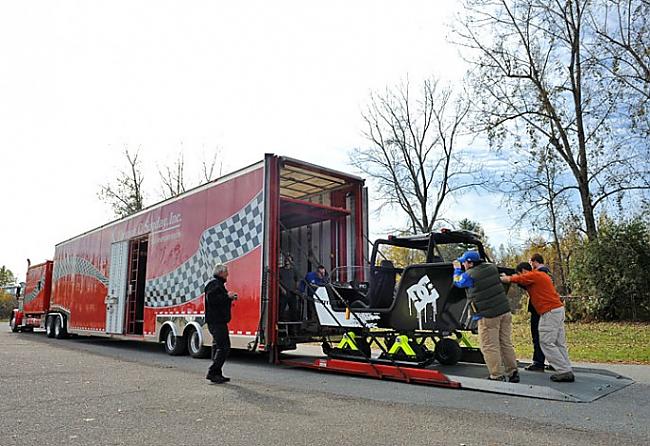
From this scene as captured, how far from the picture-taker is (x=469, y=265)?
6.89 metres

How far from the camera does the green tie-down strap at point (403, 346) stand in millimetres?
7705

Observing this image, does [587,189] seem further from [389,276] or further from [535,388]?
[535,388]

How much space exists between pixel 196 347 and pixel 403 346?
179 inches

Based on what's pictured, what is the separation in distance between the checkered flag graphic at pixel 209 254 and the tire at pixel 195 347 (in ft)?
2.20

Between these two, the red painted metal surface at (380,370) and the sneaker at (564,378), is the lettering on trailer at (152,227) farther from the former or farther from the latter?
the sneaker at (564,378)

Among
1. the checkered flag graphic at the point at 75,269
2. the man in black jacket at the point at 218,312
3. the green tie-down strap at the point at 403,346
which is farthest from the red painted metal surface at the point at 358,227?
the checkered flag graphic at the point at 75,269

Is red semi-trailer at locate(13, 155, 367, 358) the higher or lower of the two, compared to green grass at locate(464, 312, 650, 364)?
higher

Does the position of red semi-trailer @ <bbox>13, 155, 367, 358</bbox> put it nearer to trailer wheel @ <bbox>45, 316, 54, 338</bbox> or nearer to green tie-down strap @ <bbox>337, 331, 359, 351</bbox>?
green tie-down strap @ <bbox>337, 331, 359, 351</bbox>

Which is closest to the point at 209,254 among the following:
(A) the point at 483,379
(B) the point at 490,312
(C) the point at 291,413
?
(C) the point at 291,413

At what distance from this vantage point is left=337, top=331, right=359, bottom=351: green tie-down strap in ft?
27.6

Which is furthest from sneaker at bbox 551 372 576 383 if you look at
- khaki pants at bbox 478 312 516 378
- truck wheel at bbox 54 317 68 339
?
truck wheel at bbox 54 317 68 339

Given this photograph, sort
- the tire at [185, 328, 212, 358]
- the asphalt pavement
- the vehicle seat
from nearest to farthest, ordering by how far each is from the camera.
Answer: the asphalt pavement
the vehicle seat
the tire at [185, 328, 212, 358]

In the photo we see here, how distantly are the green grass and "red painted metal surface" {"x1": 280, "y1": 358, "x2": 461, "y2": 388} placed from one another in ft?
15.9

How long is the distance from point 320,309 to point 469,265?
2.86 meters
